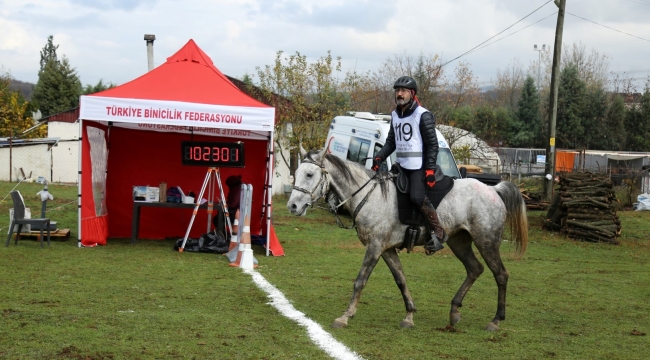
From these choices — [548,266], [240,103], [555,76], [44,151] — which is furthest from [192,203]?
[44,151]

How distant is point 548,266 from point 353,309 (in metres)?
7.27

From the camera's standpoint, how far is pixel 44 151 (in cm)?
3120

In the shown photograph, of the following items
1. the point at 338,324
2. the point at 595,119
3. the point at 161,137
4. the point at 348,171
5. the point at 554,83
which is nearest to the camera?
the point at 338,324

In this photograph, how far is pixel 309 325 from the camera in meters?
7.67

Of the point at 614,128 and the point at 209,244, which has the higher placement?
the point at 614,128

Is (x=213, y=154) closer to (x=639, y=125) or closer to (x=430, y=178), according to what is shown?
(x=430, y=178)

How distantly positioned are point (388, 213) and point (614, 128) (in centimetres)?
4699

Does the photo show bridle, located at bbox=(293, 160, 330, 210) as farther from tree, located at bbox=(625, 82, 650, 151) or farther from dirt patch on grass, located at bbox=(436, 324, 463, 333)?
tree, located at bbox=(625, 82, 650, 151)

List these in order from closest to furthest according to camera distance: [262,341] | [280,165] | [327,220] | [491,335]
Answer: [262,341]
[491,335]
[327,220]
[280,165]

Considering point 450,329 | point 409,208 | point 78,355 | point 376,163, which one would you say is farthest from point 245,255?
point 78,355

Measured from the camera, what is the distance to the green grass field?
21.9 ft

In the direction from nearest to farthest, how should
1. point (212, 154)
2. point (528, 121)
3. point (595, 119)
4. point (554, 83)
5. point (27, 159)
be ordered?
point (212, 154) < point (554, 83) < point (27, 159) < point (595, 119) < point (528, 121)

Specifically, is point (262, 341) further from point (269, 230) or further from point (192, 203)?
point (192, 203)

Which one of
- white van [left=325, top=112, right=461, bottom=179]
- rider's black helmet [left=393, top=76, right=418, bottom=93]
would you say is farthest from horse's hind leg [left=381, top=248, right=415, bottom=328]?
white van [left=325, top=112, right=461, bottom=179]
